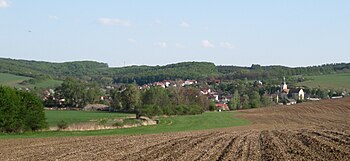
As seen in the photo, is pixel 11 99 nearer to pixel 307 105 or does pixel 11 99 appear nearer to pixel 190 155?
pixel 190 155

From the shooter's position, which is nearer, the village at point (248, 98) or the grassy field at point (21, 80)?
the village at point (248, 98)

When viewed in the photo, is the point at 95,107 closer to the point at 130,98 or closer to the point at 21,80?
the point at 130,98

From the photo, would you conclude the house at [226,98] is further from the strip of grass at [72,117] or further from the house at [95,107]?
the strip of grass at [72,117]

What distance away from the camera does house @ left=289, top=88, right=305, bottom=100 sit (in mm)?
138975

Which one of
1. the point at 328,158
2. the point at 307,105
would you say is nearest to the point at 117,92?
the point at 307,105

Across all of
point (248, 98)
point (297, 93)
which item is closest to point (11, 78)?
point (248, 98)

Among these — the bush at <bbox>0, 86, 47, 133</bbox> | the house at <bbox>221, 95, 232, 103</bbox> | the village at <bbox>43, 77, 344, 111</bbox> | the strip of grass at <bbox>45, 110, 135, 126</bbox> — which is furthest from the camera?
the house at <bbox>221, 95, 232, 103</bbox>

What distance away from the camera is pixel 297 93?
145 m

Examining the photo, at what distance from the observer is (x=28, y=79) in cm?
17112

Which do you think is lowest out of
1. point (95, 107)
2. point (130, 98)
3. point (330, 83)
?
point (95, 107)

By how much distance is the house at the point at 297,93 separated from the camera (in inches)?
5471

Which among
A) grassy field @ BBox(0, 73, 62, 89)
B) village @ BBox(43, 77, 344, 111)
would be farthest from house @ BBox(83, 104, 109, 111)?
grassy field @ BBox(0, 73, 62, 89)

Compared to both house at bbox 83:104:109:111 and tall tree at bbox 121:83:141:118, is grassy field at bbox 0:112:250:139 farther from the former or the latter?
house at bbox 83:104:109:111

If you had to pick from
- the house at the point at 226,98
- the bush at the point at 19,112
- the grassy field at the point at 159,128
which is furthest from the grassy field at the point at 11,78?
the bush at the point at 19,112
